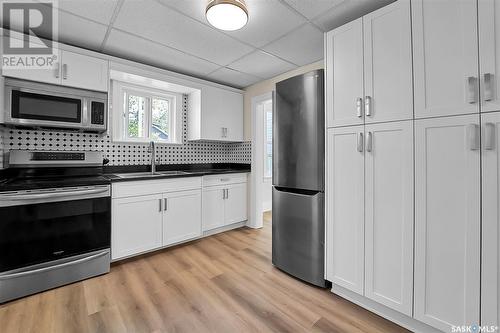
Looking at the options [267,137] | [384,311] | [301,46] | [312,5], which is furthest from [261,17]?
[267,137]

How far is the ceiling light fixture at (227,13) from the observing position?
1503 mm

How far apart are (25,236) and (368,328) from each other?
274 cm

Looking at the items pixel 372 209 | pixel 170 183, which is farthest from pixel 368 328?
pixel 170 183

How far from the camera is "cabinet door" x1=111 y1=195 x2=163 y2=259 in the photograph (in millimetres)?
2297

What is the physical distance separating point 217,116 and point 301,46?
1623mm

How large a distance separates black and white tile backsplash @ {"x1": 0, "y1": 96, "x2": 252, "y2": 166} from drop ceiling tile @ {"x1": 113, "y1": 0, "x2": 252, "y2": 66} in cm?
124

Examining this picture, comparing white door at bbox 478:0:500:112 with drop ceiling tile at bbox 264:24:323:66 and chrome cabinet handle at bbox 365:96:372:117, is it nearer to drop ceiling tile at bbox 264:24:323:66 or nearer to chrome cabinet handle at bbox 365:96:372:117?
chrome cabinet handle at bbox 365:96:372:117

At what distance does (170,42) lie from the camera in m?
2.29

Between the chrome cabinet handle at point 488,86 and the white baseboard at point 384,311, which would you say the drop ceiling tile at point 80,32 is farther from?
the white baseboard at point 384,311

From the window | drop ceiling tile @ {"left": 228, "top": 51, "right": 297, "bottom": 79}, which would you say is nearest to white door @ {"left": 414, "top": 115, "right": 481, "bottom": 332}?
A: drop ceiling tile @ {"left": 228, "top": 51, "right": 297, "bottom": 79}

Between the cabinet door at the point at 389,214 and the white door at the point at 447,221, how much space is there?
0.05 meters

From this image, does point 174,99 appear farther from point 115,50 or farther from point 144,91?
point 115,50

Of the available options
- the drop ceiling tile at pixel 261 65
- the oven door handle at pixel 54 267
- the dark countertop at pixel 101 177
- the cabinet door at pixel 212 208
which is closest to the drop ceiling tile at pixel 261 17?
the drop ceiling tile at pixel 261 65

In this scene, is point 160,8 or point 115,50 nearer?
point 160,8
